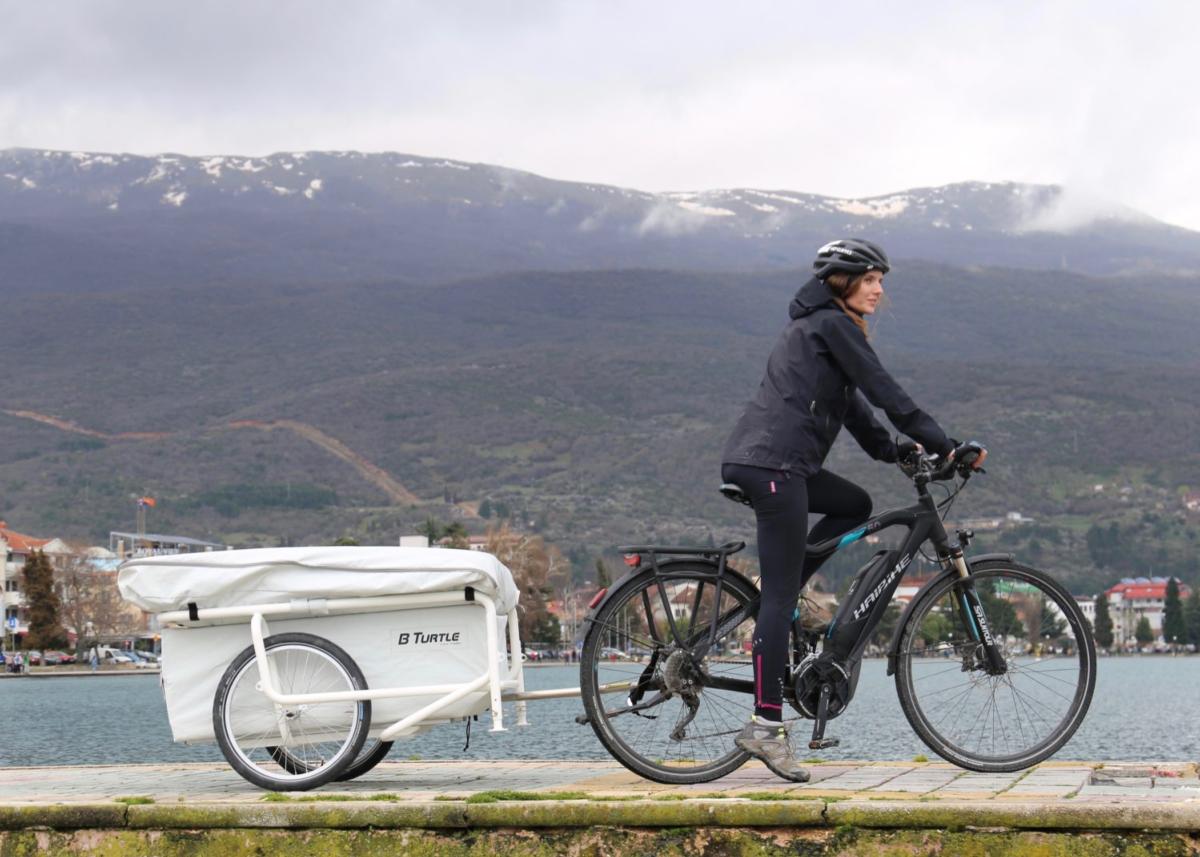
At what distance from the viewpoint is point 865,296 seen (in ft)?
23.0

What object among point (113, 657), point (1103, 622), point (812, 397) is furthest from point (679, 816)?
point (1103, 622)

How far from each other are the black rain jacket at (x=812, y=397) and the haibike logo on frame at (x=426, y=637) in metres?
1.35

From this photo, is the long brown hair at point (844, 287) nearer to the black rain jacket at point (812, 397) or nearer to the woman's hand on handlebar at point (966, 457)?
the black rain jacket at point (812, 397)

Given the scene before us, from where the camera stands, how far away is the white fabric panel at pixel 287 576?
7.03m

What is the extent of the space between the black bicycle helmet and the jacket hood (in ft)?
0.19

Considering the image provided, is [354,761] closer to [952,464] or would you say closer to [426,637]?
[426,637]

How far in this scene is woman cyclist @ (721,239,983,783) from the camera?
665 centimetres

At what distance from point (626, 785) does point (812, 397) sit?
165 cm

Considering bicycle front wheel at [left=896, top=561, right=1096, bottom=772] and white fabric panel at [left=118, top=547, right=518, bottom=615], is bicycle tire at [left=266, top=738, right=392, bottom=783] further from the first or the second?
bicycle front wheel at [left=896, top=561, right=1096, bottom=772]

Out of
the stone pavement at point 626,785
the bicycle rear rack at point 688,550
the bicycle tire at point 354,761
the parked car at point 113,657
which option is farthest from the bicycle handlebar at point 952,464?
the parked car at point 113,657

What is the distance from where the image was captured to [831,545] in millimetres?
6832

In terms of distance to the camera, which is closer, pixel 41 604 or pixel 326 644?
pixel 326 644

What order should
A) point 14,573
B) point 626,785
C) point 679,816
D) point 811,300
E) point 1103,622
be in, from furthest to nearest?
point 1103,622, point 14,573, point 811,300, point 626,785, point 679,816

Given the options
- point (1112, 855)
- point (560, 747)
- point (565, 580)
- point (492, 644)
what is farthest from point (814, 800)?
point (565, 580)
